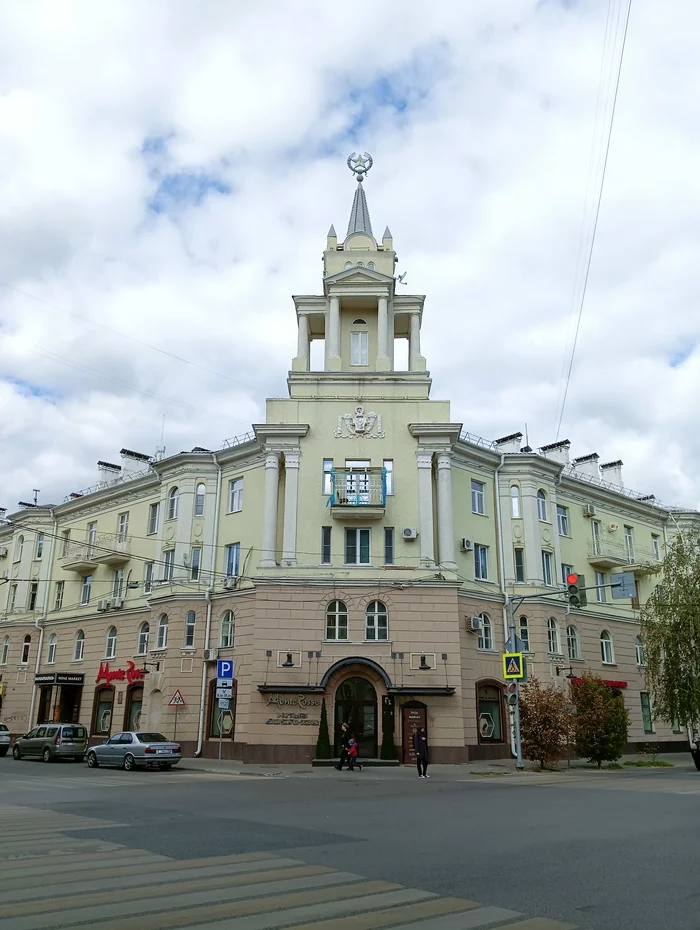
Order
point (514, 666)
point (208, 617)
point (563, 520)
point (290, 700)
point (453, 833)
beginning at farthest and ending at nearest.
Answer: point (563, 520), point (208, 617), point (290, 700), point (514, 666), point (453, 833)

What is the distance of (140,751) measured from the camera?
92.6ft

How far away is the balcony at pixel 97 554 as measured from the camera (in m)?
42.7

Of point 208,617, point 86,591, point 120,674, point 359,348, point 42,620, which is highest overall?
point 359,348

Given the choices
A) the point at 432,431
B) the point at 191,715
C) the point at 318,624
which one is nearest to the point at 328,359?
the point at 432,431

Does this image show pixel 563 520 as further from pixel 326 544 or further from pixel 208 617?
Result: pixel 208 617

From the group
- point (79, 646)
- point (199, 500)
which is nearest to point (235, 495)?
point (199, 500)

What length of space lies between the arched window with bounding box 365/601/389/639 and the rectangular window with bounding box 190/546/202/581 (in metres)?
9.30

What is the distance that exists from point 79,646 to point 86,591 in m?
3.08

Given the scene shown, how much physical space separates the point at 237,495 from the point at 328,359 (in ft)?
25.7

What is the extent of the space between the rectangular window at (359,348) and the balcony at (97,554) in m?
15.7

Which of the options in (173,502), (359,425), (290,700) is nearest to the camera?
(290,700)

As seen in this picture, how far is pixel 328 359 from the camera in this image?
124 ft

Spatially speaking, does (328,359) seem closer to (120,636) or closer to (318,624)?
(318,624)

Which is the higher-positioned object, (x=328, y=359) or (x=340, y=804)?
(x=328, y=359)
